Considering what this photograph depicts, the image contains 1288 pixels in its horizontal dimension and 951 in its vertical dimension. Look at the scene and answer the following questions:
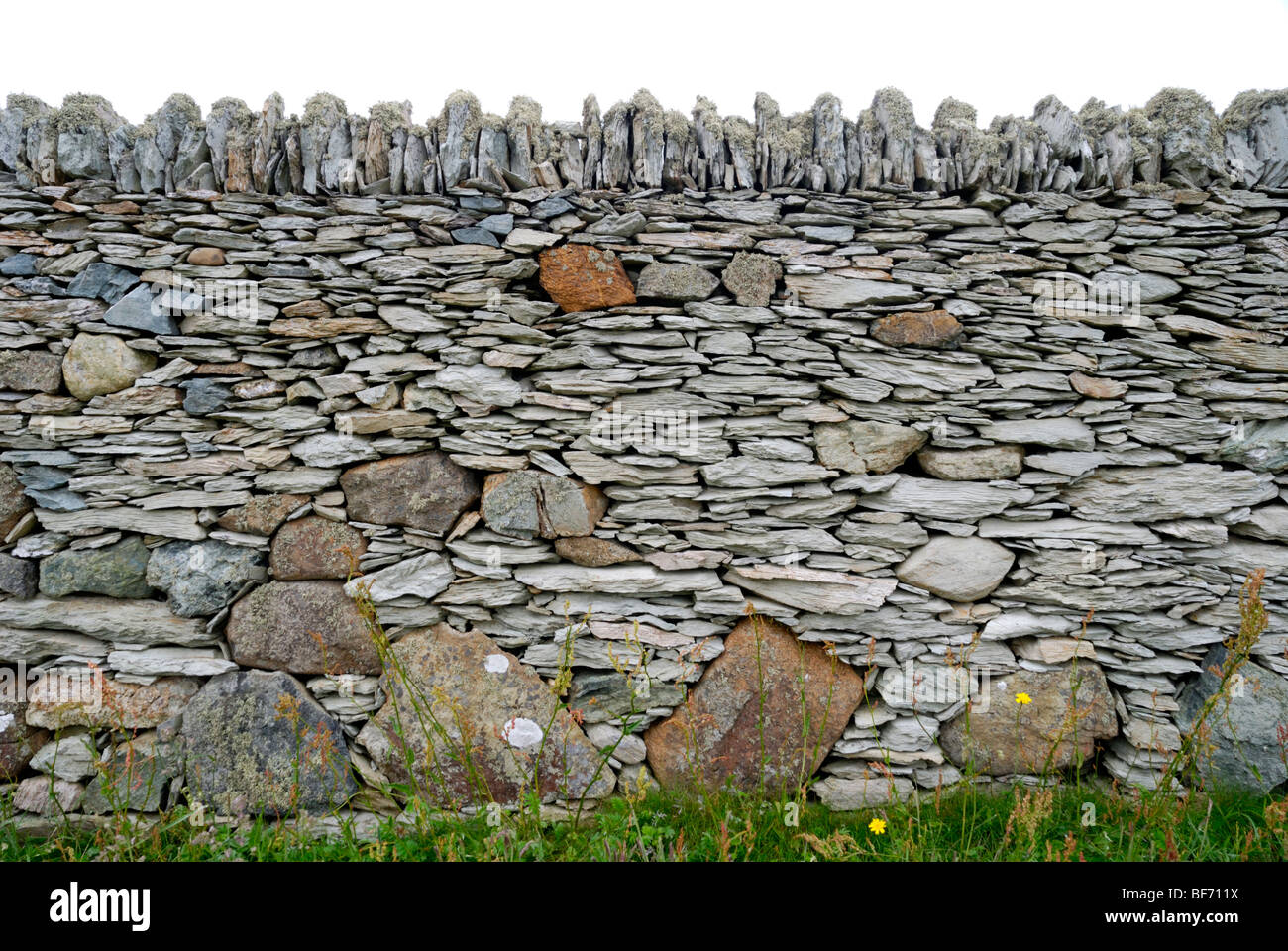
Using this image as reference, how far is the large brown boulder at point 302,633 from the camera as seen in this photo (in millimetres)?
3037

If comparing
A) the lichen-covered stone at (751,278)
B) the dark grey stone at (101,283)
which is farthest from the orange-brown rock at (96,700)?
the lichen-covered stone at (751,278)

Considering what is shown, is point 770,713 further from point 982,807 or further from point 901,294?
point 901,294

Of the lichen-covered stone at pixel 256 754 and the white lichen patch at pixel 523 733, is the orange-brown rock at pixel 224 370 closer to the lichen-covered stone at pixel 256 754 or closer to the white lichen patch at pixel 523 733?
the lichen-covered stone at pixel 256 754

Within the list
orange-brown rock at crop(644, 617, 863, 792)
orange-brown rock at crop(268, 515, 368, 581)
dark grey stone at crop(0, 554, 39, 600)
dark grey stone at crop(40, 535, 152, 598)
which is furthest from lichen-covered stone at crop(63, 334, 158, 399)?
orange-brown rock at crop(644, 617, 863, 792)

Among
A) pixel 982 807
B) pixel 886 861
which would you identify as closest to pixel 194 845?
pixel 886 861

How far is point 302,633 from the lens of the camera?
3.04 m

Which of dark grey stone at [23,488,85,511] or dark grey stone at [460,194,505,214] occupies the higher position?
dark grey stone at [460,194,505,214]

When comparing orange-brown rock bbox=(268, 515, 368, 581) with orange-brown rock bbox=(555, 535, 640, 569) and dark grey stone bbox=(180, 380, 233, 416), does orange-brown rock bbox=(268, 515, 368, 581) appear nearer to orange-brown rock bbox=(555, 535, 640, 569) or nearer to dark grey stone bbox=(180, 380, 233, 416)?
dark grey stone bbox=(180, 380, 233, 416)

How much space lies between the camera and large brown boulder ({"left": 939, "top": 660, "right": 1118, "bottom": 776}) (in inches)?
119

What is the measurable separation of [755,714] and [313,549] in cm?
235

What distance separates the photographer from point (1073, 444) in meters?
3.06

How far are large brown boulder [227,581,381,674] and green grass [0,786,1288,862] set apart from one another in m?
0.72

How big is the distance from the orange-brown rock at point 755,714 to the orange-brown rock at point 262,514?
2.14 m

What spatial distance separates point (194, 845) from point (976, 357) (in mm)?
4205
